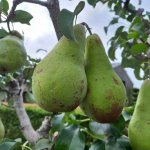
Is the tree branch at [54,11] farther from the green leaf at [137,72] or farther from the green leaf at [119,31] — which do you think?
the green leaf at [119,31]

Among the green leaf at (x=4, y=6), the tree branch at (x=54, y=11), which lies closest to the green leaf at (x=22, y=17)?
the green leaf at (x=4, y=6)

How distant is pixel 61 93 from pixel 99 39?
251 mm

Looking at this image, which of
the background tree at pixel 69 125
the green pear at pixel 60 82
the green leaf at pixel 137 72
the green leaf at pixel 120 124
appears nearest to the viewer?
the green pear at pixel 60 82

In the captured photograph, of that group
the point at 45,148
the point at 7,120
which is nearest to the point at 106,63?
the point at 45,148

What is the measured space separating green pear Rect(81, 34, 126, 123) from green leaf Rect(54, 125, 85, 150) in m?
0.17

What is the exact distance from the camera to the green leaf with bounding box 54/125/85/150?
3.57ft

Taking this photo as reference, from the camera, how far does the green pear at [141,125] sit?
3.11 feet

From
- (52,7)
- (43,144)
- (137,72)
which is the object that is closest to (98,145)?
(43,144)

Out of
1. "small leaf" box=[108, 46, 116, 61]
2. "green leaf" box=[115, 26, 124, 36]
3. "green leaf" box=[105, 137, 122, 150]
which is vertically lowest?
"small leaf" box=[108, 46, 116, 61]

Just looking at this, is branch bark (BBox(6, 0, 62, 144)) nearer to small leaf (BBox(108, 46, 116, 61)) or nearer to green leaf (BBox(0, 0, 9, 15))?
green leaf (BBox(0, 0, 9, 15))

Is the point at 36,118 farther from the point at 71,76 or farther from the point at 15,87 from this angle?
the point at 71,76

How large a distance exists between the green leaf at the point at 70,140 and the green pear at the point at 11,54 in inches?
9.2

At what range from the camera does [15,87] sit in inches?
72.0

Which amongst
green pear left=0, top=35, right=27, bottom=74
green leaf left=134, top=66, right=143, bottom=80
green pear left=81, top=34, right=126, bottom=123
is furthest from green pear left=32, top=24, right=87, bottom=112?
green leaf left=134, top=66, right=143, bottom=80
